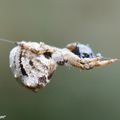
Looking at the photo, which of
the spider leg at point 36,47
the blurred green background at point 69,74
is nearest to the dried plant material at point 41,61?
the spider leg at point 36,47

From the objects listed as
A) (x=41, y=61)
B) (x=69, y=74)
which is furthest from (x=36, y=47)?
(x=69, y=74)

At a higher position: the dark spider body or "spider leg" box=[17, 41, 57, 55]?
the dark spider body

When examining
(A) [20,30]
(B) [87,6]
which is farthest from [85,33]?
(A) [20,30]

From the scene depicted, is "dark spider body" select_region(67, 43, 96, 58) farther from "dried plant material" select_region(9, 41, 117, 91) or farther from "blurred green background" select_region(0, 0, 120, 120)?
"blurred green background" select_region(0, 0, 120, 120)

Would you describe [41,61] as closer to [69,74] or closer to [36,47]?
[36,47]

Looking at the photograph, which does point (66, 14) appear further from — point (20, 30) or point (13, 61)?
point (13, 61)

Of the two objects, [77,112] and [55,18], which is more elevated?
[55,18]

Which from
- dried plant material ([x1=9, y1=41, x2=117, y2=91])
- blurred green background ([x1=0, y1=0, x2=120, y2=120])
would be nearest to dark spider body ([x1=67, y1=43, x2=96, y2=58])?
dried plant material ([x1=9, y1=41, x2=117, y2=91])
